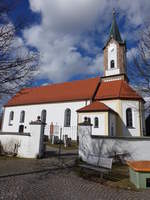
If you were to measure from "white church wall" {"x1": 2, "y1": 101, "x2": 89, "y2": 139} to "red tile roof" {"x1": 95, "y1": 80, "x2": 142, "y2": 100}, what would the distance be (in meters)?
2.65

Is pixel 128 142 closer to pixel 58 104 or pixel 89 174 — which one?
pixel 89 174

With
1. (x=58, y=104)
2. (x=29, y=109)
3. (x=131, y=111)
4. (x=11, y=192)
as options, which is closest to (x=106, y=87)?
(x=131, y=111)

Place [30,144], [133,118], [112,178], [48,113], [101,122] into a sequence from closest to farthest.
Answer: [112,178]
[30,144]
[101,122]
[133,118]
[48,113]

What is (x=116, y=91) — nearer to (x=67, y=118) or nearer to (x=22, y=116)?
(x=67, y=118)

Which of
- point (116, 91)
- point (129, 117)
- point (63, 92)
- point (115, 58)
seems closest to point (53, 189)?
point (129, 117)

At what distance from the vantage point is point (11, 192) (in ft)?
15.5

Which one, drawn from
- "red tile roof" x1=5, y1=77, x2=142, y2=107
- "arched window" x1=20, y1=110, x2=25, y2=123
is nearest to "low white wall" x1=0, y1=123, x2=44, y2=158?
"red tile roof" x1=5, y1=77, x2=142, y2=107

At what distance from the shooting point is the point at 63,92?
26172mm

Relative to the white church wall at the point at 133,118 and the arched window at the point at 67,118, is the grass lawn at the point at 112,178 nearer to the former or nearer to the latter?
the white church wall at the point at 133,118

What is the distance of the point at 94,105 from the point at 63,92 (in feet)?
26.3

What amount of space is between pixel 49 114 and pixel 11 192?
20.1 m

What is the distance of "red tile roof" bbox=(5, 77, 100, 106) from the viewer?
76.7 ft

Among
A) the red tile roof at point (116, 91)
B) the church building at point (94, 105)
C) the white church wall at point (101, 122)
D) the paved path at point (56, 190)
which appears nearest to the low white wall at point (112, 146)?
the paved path at point (56, 190)

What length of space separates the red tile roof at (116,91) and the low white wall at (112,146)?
36.0 ft
